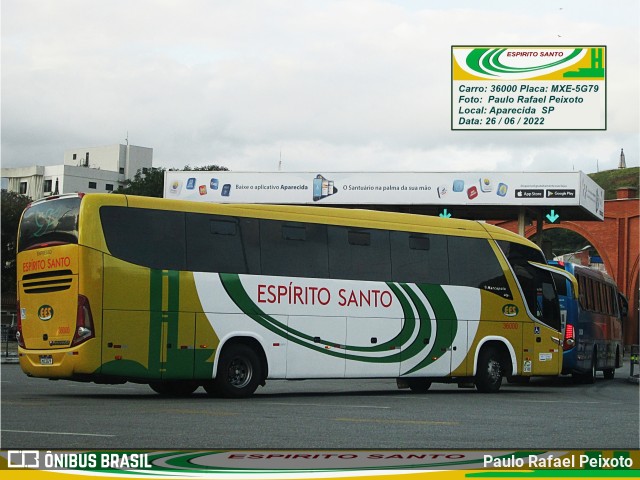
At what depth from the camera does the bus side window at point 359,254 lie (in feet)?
65.5

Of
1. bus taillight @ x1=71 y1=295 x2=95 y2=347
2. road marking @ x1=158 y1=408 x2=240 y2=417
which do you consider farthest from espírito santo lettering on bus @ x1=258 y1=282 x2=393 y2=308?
road marking @ x1=158 y1=408 x2=240 y2=417

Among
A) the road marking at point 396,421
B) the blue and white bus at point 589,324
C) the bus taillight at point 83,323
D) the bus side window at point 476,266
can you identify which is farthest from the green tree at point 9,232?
the road marking at point 396,421

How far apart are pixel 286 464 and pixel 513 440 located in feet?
13.2

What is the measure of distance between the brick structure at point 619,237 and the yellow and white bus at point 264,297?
173 ft

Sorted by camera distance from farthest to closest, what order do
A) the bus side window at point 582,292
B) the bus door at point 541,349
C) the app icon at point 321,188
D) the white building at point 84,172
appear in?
the white building at point 84,172
the app icon at point 321,188
the bus side window at point 582,292
the bus door at point 541,349

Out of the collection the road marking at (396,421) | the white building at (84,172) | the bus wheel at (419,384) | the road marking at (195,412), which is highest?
the white building at (84,172)

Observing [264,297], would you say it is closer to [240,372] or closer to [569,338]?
[240,372]

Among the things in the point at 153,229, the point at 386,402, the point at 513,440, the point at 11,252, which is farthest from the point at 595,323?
the point at 11,252

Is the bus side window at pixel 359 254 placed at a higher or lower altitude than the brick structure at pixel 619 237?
lower

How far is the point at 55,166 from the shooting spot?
111 metres

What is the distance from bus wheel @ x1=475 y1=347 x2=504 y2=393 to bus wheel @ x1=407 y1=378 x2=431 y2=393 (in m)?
1.19

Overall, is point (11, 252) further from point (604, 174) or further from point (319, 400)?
point (604, 174)

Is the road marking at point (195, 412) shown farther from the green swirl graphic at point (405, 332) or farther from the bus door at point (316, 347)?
the bus door at point (316, 347)

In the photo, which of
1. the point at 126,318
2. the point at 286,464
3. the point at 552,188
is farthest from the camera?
the point at 552,188
